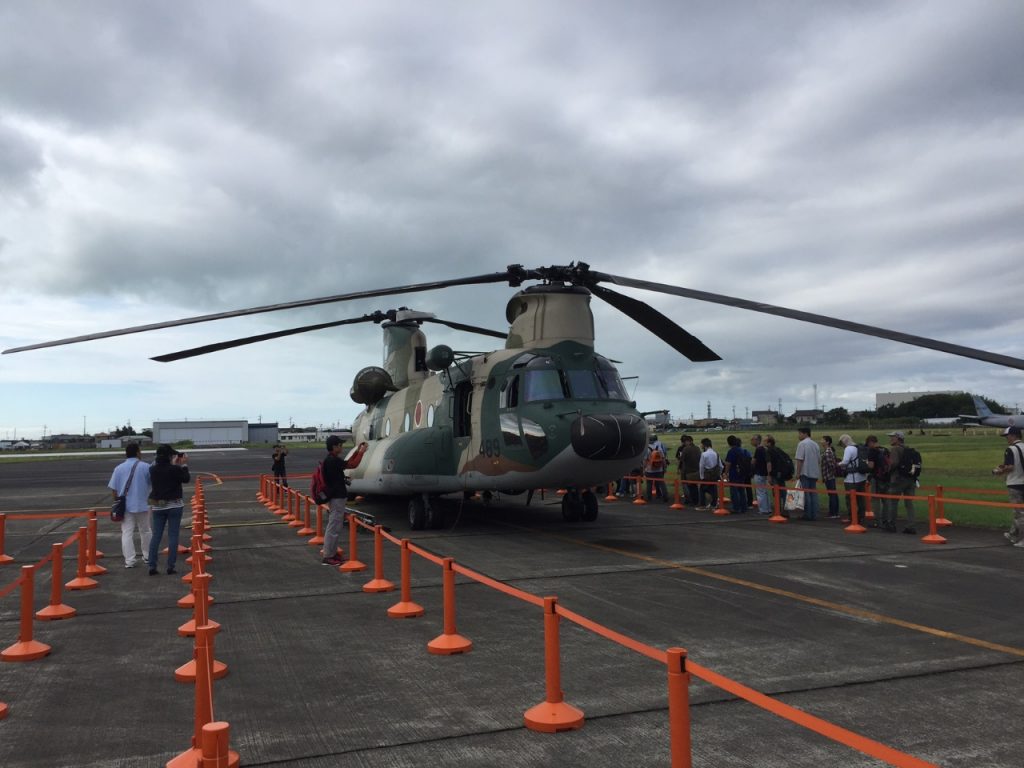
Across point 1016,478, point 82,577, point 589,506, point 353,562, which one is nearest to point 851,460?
point 1016,478

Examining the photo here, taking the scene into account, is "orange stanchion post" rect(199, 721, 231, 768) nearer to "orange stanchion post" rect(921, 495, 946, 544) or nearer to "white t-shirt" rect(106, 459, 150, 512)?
"white t-shirt" rect(106, 459, 150, 512)

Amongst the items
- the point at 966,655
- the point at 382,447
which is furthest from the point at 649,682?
the point at 382,447

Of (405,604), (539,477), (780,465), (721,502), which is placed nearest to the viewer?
(405,604)

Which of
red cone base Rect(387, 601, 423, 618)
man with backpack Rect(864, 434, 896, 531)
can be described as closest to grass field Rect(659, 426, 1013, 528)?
man with backpack Rect(864, 434, 896, 531)

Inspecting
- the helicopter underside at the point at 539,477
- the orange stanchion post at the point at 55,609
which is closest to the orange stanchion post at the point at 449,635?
the orange stanchion post at the point at 55,609

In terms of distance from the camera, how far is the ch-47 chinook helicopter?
13.2 meters

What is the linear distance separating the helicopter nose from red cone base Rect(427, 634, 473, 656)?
6012mm

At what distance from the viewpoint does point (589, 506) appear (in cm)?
1709

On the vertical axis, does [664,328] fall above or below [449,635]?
above

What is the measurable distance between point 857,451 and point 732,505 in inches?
160

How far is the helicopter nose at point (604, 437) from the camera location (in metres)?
12.9

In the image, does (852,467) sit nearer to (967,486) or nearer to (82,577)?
(967,486)

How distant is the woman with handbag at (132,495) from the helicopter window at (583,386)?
7443 millimetres

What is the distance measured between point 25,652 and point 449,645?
160 inches
